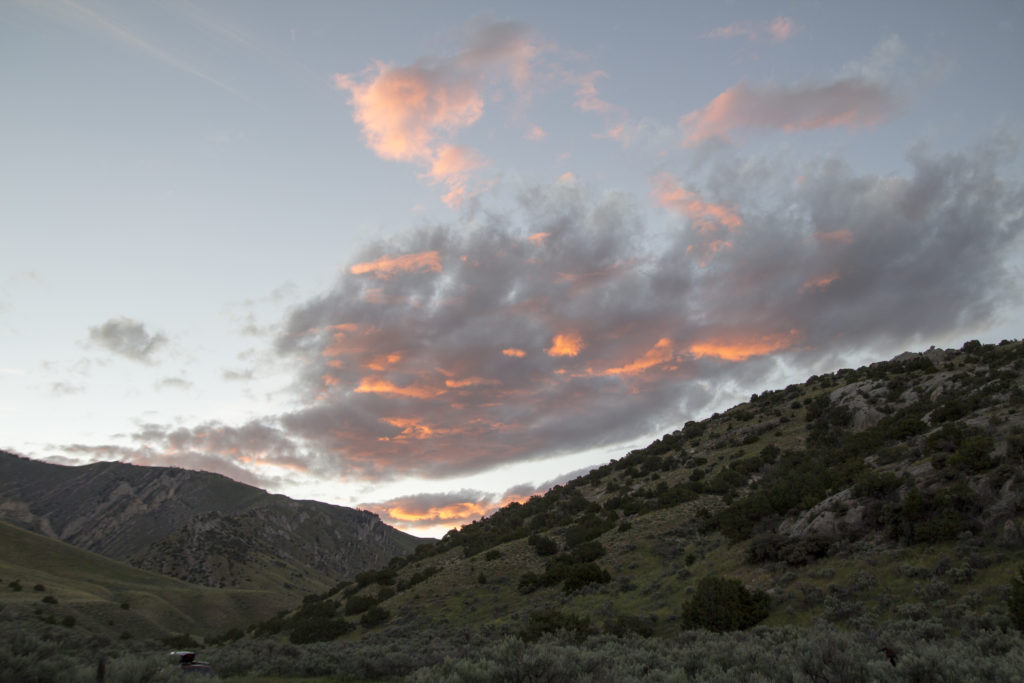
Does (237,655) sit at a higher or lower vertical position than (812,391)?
lower

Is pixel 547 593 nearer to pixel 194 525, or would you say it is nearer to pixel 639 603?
pixel 639 603

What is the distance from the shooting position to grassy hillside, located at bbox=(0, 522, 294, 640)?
62.3 metres

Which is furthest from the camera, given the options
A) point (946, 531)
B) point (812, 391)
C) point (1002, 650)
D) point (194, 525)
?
point (194, 525)

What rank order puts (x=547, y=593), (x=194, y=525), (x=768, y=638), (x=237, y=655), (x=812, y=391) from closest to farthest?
(x=768, y=638), (x=237, y=655), (x=547, y=593), (x=812, y=391), (x=194, y=525)

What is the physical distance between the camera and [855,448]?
31.9 meters

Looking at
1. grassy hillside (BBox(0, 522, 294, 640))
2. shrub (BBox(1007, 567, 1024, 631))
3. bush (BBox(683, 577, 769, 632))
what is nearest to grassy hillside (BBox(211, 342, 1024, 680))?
bush (BBox(683, 577, 769, 632))

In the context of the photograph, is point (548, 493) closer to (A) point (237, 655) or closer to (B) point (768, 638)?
(A) point (237, 655)

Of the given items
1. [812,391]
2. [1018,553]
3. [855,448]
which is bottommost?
[1018,553]

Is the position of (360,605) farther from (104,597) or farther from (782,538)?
(104,597)

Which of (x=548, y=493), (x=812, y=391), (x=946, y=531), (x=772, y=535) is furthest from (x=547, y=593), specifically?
(x=812, y=391)

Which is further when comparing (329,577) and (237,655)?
(329,577)

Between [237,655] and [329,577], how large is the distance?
579 ft

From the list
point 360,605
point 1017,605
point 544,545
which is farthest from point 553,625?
point 360,605

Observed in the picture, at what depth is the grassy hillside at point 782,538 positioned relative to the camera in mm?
16844
